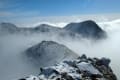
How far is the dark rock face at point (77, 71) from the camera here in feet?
383

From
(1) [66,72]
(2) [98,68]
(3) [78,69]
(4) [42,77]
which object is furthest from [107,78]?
(4) [42,77]

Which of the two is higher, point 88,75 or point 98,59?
point 98,59

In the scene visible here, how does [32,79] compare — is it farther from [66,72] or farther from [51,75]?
[66,72]

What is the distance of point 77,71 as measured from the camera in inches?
4924

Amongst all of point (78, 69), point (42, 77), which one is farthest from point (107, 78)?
point (42, 77)

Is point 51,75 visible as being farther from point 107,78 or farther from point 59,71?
point 107,78

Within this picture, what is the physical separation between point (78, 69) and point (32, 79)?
28951mm

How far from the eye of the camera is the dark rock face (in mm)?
116812

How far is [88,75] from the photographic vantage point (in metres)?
124

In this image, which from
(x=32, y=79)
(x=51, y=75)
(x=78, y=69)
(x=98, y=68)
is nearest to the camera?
(x=32, y=79)

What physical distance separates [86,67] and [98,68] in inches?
481

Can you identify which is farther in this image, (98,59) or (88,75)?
(98,59)

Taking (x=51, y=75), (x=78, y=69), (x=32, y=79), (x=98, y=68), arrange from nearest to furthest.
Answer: (x=32, y=79)
(x=51, y=75)
(x=78, y=69)
(x=98, y=68)

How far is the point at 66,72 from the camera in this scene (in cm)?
11994
